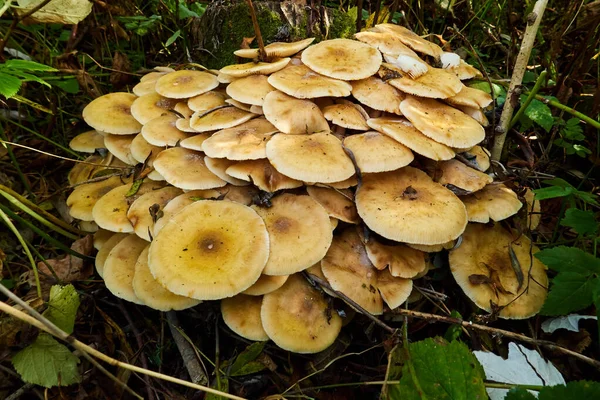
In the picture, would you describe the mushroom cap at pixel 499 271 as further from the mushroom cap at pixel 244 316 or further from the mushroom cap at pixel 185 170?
the mushroom cap at pixel 185 170

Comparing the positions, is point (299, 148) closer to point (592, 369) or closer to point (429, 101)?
point (429, 101)

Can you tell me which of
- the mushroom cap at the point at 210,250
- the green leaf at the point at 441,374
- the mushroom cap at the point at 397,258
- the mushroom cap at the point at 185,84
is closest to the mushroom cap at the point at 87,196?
the mushroom cap at the point at 185,84

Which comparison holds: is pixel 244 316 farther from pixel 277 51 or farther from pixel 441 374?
pixel 277 51

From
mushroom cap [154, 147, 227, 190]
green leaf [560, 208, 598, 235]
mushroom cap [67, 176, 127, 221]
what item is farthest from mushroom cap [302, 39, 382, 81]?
mushroom cap [67, 176, 127, 221]

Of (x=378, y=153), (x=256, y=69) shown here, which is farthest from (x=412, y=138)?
(x=256, y=69)

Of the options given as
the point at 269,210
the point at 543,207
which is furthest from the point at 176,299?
the point at 543,207
